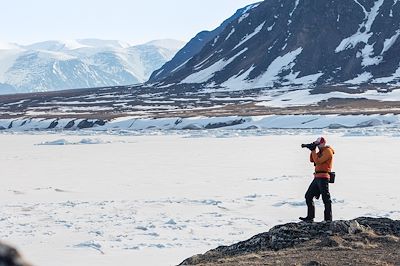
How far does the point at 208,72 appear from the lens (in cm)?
15825

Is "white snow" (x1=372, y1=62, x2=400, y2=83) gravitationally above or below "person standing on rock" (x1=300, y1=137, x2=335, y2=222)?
above

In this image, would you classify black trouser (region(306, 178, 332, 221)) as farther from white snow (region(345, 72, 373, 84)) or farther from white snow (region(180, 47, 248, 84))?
white snow (region(180, 47, 248, 84))

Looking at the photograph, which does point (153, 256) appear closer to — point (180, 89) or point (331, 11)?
point (180, 89)

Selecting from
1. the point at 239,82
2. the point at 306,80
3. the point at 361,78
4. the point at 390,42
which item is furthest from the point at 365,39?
the point at 239,82

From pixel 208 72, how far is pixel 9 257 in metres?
157

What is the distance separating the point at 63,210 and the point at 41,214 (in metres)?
0.74

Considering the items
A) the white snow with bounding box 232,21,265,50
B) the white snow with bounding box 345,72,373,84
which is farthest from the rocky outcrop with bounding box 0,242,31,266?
the white snow with bounding box 232,21,265,50

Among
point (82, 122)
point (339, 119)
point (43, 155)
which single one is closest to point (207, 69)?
point (82, 122)

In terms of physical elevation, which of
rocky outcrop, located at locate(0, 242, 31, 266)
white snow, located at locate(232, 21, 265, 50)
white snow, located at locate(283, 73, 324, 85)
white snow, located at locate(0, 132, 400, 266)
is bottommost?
white snow, located at locate(0, 132, 400, 266)

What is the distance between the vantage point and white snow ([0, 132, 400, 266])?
1362 cm

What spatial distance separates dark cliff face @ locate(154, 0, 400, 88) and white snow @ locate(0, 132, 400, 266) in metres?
94.6

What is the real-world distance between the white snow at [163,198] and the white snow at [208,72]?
4660 inches

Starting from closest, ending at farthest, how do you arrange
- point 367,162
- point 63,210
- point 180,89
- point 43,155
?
point 63,210
point 367,162
point 43,155
point 180,89

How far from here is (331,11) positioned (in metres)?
149
